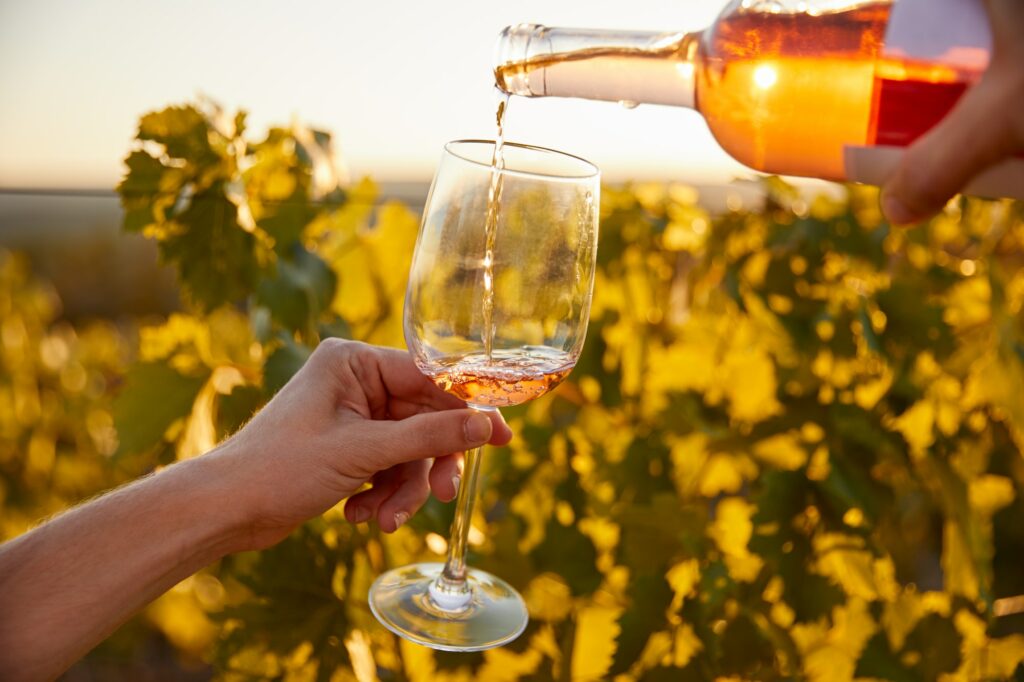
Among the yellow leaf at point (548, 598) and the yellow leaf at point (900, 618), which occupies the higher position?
the yellow leaf at point (548, 598)

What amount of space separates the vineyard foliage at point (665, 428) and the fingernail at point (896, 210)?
58cm

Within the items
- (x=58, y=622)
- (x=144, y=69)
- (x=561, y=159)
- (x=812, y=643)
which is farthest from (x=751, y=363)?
(x=144, y=69)

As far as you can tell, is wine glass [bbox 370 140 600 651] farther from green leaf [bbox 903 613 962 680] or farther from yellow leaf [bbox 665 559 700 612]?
green leaf [bbox 903 613 962 680]

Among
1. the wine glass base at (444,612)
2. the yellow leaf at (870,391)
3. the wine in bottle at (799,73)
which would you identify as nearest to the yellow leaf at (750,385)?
the yellow leaf at (870,391)

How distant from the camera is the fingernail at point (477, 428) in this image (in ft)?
3.34

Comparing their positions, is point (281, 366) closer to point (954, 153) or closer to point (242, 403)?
point (242, 403)

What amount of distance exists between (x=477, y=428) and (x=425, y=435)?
0.18 ft

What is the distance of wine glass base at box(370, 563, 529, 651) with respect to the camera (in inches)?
41.6

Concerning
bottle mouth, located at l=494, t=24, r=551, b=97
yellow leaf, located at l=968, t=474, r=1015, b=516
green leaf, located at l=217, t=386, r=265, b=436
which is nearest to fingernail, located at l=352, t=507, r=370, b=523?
green leaf, located at l=217, t=386, r=265, b=436

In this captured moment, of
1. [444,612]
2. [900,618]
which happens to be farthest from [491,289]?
[900,618]

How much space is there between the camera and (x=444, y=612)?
1.12 meters

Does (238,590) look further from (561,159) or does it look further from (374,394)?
(561,159)

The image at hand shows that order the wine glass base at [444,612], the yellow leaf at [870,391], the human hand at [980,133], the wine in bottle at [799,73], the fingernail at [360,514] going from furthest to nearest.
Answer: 1. the yellow leaf at [870,391]
2. the fingernail at [360,514]
3. the wine glass base at [444,612]
4. the wine in bottle at [799,73]
5. the human hand at [980,133]

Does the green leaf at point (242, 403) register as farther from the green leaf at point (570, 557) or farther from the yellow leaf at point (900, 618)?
the yellow leaf at point (900, 618)
